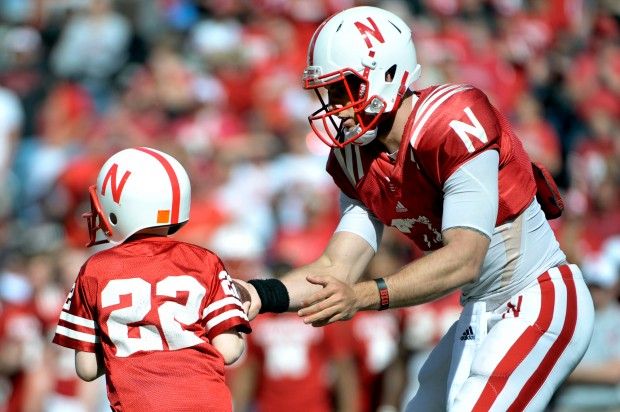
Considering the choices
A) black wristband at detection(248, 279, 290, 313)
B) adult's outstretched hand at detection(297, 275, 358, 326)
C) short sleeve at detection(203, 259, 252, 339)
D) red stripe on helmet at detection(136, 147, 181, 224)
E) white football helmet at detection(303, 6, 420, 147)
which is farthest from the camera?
black wristband at detection(248, 279, 290, 313)

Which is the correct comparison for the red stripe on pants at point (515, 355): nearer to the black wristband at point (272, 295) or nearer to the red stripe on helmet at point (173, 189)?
the black wristband at point (272, 295)

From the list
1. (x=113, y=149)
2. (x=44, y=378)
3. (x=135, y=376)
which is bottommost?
(x=44, y=378)

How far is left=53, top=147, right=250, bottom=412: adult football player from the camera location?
13.8 feet

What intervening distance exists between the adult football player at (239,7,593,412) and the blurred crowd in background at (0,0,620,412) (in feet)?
10.9

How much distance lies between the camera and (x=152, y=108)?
1192 centimetres

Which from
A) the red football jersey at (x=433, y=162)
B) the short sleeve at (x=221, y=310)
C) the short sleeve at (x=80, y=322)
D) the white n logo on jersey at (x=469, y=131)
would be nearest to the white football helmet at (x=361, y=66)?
the red football jersey at (x=433, y=162)

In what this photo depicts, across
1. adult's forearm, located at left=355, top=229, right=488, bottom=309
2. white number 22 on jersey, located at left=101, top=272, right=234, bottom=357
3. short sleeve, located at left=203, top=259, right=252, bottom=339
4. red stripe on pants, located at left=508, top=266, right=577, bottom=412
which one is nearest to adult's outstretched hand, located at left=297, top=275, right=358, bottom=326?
adult's forearm, located at left=355, top=229, right=488, bottom=309

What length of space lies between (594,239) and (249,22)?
4.67m

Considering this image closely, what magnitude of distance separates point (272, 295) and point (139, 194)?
76 cm

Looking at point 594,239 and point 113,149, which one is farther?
point 113,149

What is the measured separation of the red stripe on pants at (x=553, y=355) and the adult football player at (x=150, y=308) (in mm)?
1070

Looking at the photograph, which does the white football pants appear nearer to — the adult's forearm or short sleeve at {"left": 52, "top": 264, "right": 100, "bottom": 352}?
the adult's forearm

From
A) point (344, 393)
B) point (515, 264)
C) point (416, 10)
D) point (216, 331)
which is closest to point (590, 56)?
point (416, 10)

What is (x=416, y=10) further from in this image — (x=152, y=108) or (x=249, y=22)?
(x=152, y=108)
